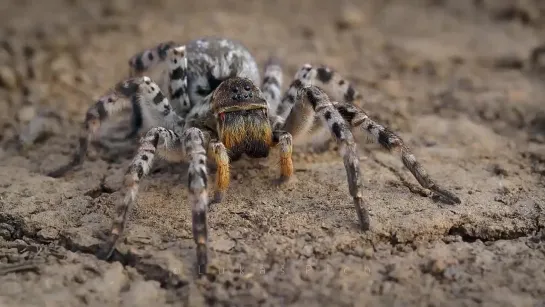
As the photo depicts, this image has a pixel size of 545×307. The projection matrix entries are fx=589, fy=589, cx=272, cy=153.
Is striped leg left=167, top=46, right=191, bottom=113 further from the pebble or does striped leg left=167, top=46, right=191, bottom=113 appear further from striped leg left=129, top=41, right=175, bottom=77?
the pebble

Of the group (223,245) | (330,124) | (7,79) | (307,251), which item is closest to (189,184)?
(223,245)

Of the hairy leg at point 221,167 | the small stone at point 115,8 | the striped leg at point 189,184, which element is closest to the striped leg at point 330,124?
the hairy leg at point 221,167

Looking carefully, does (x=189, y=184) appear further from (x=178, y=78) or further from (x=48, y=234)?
(x=178, y=78)

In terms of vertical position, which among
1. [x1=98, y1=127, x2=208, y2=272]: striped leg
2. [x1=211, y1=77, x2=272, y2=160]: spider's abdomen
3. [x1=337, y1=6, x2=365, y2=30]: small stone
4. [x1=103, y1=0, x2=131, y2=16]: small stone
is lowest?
[x1=98, y1=127, x2=208, y2=272]: striped leg

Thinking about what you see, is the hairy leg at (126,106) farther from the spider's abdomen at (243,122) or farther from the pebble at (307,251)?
the pebble at (307,251)

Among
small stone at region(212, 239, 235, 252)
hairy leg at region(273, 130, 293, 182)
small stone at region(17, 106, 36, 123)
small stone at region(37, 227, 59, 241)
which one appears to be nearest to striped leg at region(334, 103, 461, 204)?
hairy leg at region(273, 130, 293, 182)

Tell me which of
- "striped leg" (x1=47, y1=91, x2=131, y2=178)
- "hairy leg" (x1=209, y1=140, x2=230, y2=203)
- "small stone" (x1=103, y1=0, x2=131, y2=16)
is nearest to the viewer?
"hairy leg" (x1=209, y1=140, x2=230, y2=203)

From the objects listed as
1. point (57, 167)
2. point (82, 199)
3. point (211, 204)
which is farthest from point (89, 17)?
point (211, 204)
